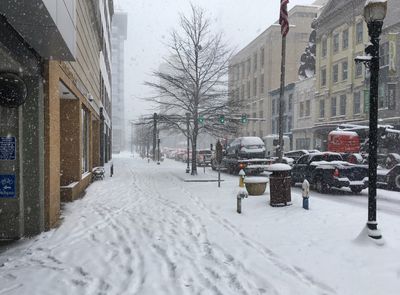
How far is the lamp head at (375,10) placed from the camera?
699 cm

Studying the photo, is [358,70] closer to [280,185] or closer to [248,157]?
[248,157]

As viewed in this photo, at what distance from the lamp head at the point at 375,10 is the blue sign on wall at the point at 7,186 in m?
6.76

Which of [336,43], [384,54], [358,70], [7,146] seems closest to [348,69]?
[358,70]

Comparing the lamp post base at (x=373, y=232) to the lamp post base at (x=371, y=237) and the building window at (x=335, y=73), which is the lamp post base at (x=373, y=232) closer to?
the lamp post base at (x=371, y=237)

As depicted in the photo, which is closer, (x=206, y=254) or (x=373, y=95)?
(x=206, y=254)

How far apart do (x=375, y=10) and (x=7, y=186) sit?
701 centimetres

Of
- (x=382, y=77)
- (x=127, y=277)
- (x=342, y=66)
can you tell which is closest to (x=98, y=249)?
(x=127, y=277)

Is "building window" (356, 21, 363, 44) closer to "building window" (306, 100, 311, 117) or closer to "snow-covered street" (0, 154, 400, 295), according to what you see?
"building window" (306, 100, 311, 117)

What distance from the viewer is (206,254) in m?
6.67

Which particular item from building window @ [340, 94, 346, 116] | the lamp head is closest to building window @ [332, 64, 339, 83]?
building window @ [340, 94, 346, 116]

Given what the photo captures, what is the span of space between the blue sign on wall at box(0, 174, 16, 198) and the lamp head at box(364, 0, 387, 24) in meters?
6.76

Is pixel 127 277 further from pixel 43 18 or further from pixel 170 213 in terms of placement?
pixel 170 213

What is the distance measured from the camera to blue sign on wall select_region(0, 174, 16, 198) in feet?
25.2

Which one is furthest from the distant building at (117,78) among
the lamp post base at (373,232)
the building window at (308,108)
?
the lamp post base at (373,232)
